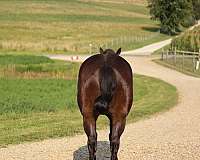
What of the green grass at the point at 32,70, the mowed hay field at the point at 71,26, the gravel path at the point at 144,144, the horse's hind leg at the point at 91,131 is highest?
the horse's hind leg at the point at 91,131

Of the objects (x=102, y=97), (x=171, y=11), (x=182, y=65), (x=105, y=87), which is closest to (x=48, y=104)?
(x=102, y=97)

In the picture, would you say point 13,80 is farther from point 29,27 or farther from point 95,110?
point 29,27

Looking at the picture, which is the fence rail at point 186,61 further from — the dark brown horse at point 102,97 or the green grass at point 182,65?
the dark brown horse at point 102,97

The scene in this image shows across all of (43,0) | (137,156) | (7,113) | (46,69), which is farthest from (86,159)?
(43,0)

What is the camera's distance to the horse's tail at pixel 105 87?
23.2ft

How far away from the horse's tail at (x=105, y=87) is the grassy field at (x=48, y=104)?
3.92 metres

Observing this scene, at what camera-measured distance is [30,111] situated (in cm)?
1570

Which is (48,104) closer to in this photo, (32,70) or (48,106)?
(48,106)

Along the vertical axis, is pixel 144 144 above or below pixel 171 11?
above

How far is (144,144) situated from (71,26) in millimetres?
71761

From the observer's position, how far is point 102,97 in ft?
23.5

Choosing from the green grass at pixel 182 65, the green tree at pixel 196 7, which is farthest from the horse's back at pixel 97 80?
the green tree at pixel 196 7

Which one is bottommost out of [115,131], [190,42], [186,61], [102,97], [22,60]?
[186,61]

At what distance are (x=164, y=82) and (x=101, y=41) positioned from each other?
40.9 metres
